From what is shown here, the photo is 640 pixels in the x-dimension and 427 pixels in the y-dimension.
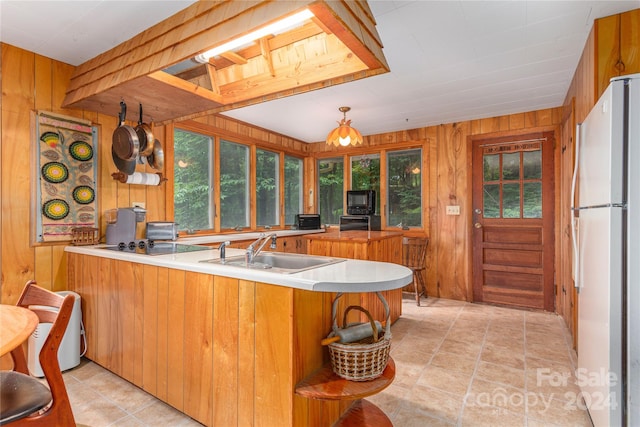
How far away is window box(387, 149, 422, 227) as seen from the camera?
4.61 metres

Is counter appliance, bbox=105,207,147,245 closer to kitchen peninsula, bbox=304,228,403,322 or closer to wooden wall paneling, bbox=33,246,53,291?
wooden wall paneling, bbox=33,246,53,291

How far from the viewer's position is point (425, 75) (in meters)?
2.78

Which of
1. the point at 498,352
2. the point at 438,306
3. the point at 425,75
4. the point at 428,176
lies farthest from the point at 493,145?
the point at 498,352

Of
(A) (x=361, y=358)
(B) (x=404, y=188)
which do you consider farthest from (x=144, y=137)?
(B) (x=404, y=188)

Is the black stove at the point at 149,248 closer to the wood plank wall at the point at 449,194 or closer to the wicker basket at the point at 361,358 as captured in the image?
the wicker basket at the point at 361,358

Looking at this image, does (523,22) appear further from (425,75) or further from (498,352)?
(498,352)

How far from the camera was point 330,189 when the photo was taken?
5.39 metres

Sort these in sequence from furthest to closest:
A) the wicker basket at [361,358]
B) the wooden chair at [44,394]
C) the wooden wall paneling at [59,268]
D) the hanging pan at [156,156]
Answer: the hanging pan at [156,156] → the wooden wall paneling at [59,268] → the wicker basket at [361,358] → the wooden chair at [44,394]

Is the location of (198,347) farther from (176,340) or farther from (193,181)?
(193,181)

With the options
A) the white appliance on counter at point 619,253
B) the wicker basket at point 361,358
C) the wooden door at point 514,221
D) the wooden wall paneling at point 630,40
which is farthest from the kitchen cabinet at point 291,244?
the wooden wall paneling at point 630,40

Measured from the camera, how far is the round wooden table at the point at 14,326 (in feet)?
3.40

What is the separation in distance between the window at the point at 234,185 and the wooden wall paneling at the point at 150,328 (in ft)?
6.77

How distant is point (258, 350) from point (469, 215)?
3.59m

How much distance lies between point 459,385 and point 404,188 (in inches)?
119
